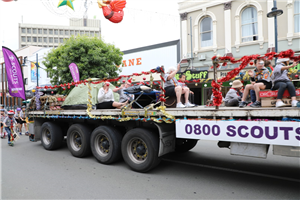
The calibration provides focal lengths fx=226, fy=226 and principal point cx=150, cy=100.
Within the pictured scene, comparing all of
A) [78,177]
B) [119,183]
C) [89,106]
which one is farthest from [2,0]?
[119,183]

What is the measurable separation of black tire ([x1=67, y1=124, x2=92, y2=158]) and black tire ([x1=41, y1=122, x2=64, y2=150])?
1067mm

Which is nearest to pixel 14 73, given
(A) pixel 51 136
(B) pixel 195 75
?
(A) pixel 51 136

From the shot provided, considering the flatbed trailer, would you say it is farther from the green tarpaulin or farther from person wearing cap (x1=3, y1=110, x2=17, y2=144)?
person wearing cap (x1=3, y1=110, x2=17, y2=144)

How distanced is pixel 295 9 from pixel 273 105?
12737mm

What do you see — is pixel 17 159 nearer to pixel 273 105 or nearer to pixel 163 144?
pixel 163 144

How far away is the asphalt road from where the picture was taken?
410 cm

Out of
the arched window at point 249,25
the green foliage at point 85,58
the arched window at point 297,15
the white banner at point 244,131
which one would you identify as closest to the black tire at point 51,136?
the white banner at point 244,131

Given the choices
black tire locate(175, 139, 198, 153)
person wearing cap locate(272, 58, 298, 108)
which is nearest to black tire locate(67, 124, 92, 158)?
black tire locate(175, 139, 198, 153)

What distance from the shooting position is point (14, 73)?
967 cm

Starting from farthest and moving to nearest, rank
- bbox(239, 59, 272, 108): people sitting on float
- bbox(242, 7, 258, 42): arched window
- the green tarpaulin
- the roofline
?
1. the roofline
2. bbox(242, 7, 258, 42): arched window
3. the green tarpaulin
4. bbox(239, 59, 272, 108): people sitting on float

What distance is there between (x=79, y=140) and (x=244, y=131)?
15.7 ft

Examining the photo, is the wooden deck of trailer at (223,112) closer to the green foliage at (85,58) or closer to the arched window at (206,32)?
the green foliage at (85,58)

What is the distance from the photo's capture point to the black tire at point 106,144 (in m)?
5.76

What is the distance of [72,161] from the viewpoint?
6398 mm
